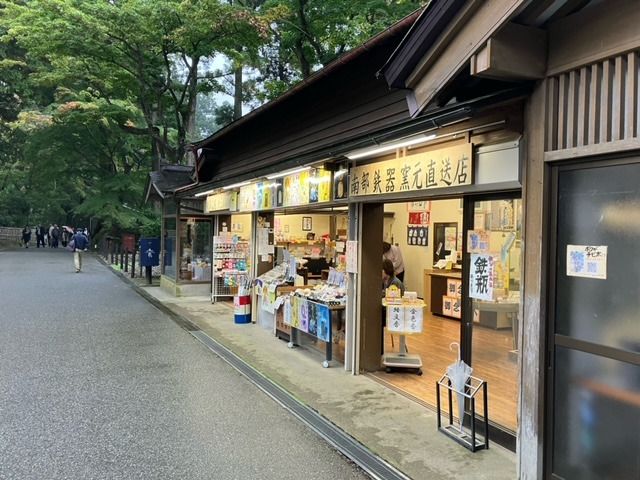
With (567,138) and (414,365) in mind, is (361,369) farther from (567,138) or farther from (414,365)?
(567,138)

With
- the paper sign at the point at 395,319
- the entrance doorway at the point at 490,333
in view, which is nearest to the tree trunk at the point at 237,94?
the entrance doorway at the point at 490,333

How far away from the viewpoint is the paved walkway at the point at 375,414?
4004mm

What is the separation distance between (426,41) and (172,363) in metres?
5.76

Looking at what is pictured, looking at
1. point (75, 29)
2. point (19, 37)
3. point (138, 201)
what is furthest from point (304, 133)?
point (138, 201)

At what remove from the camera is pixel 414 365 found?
6.63 meters

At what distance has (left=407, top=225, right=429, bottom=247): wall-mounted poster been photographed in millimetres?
12039

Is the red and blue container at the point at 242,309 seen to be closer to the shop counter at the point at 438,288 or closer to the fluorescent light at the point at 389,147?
the shop counter at the point at 438,288

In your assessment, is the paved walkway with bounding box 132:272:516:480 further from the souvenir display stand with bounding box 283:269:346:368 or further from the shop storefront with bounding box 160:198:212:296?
the shop storefront with bounding box 160:198:212:296

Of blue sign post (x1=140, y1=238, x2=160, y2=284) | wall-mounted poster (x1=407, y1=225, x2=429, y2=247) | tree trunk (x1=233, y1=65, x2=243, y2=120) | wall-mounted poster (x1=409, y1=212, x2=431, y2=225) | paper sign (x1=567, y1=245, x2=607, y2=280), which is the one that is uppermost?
tree trunk (x1=233, y1=65, x2=243, y2=120)

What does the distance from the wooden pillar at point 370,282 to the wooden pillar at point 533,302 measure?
9.67ft

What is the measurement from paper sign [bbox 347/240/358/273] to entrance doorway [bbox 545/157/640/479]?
3256 mm

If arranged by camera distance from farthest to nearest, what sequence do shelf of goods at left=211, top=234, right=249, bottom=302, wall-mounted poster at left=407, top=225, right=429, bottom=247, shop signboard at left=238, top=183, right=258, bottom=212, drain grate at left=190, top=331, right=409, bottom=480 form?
shelf of goods at left=211, top=234, right=249, bottom=302
wall-mounted poster at left=407, top=225, right=429, bottom=247
shop signboard at left=238, top=183, right=258, bottom=212
drain grate at left=190, top=331, right=409, bottom=480

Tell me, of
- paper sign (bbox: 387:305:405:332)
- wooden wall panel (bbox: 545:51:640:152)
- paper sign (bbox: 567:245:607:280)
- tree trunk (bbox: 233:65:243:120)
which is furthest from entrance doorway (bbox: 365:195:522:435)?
tree trunk (bbox: 233:65:243:120)

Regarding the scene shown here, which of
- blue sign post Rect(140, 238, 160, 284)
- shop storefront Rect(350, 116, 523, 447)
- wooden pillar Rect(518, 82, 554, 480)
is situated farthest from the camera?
blue sign post Rect(140, 238, 160, 284)
